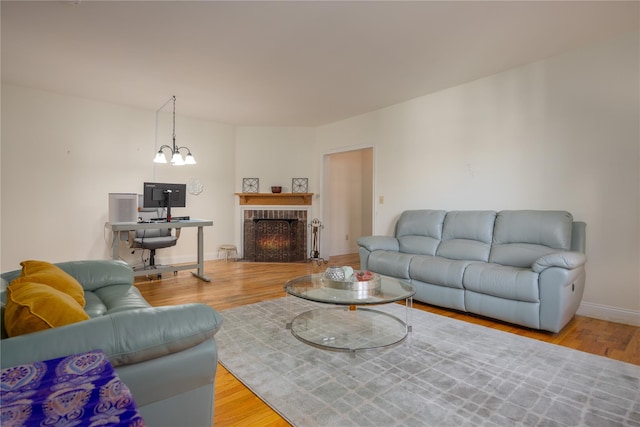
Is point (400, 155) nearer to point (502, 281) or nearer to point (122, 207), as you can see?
point (502, 281)

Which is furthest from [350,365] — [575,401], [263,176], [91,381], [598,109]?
[263,176]

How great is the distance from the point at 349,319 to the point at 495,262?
1.59 m

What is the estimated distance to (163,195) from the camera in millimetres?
4277

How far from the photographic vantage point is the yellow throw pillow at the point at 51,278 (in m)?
1.62

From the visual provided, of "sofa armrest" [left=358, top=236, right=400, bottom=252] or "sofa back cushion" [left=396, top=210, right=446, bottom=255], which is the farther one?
"sofa armrest" [left=358, top=236, right=400, bottom=252]

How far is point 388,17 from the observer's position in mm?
2650

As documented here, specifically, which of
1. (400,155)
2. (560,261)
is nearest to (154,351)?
(560,261)

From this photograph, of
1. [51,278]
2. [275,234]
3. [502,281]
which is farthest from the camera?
[275,234]

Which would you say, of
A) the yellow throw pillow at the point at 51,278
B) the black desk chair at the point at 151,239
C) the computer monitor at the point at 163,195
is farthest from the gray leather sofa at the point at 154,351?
the black desk chair at the point at 151,239

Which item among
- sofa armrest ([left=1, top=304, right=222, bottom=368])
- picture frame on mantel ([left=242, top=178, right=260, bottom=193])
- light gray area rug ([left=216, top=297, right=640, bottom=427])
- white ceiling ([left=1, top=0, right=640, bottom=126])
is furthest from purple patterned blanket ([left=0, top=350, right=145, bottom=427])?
picture frame on mantel ([left=242, top=178, right=260, bottom=193])

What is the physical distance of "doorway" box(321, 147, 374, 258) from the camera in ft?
21.2

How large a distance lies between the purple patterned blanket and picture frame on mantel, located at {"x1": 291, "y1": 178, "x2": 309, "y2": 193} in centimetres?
564

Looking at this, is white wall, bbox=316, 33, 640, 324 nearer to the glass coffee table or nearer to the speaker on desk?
the glass coffee table

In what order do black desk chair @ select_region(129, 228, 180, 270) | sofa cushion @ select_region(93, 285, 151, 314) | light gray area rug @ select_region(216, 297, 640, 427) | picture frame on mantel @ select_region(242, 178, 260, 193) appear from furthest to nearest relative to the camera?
picture frame on mantel @ select_region(242, 178, 260, 193) < black desk chair @ select_region(129, 228, 180, 270) < sofa cushion @ select_region(93, 285, 151, 314) < light gray area rug @ select_region(216, 297, 640, 427)
